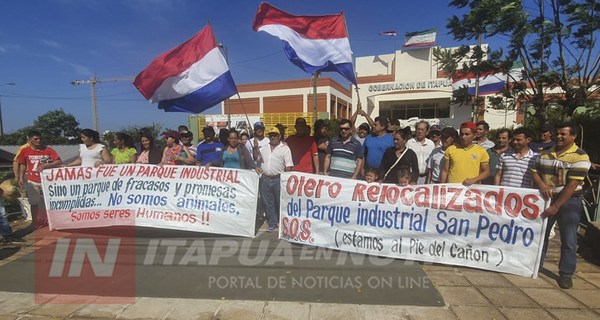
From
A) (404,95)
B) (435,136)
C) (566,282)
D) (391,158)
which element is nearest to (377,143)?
(391,158)

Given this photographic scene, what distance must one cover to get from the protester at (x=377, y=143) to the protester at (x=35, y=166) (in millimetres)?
5295

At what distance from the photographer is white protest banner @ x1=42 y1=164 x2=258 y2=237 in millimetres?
4902

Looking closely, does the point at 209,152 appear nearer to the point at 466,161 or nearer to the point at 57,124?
the point at 466,161

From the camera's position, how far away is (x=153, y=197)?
510cm

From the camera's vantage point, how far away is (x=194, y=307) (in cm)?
301

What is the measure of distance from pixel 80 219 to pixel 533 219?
641cm

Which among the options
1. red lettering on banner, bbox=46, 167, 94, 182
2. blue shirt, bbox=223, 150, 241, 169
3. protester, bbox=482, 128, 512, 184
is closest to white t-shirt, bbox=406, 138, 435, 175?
protester, bbox=482, 128, 512, 184

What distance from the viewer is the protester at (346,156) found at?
4.65 m

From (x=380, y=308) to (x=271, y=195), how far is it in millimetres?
2609

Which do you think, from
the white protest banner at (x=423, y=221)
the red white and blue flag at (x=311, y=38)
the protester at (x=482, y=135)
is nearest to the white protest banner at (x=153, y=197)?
the white protest banner at (x=423, y=221)

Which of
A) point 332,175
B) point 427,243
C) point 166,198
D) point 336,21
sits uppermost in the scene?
point 336,21

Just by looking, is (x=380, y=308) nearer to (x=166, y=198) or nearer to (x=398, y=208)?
(x=398, y=208)

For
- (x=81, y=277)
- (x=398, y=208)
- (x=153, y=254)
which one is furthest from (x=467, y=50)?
(x=81, y=277)

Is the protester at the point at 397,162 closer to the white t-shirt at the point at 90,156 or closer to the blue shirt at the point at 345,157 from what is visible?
the blue shirt at the point at 345,157
